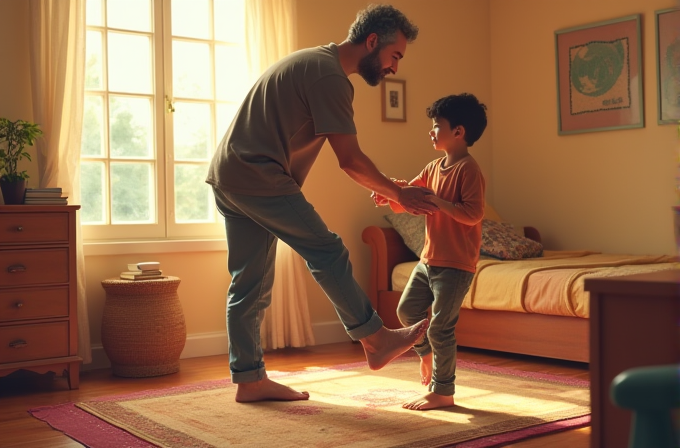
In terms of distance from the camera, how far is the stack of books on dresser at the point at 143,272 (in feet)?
12.1

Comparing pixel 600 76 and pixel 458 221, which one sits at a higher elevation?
pixel 600 76

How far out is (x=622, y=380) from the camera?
0.60 meters

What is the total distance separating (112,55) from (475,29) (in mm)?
2630

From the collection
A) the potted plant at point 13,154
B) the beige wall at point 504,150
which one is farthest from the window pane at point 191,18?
the potted plant at point 13,154

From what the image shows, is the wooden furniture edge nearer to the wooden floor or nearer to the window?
the wooden floor

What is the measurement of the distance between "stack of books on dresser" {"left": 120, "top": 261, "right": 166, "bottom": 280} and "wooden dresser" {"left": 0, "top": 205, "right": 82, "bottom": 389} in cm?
35

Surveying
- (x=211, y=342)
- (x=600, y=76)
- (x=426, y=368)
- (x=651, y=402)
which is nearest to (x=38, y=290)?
(x=211, y=342)

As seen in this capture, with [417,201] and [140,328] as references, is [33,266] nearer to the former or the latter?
[140,328]

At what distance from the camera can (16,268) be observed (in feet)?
10.6

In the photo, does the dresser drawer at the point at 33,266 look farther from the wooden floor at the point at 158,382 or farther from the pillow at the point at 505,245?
the pillow at the point at 505,245

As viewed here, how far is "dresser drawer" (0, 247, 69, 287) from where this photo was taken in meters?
3.23

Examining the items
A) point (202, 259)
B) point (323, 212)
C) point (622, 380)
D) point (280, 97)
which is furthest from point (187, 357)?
point (622, 380)

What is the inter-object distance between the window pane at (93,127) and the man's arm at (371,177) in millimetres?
1856

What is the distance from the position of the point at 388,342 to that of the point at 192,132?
7.13ft
